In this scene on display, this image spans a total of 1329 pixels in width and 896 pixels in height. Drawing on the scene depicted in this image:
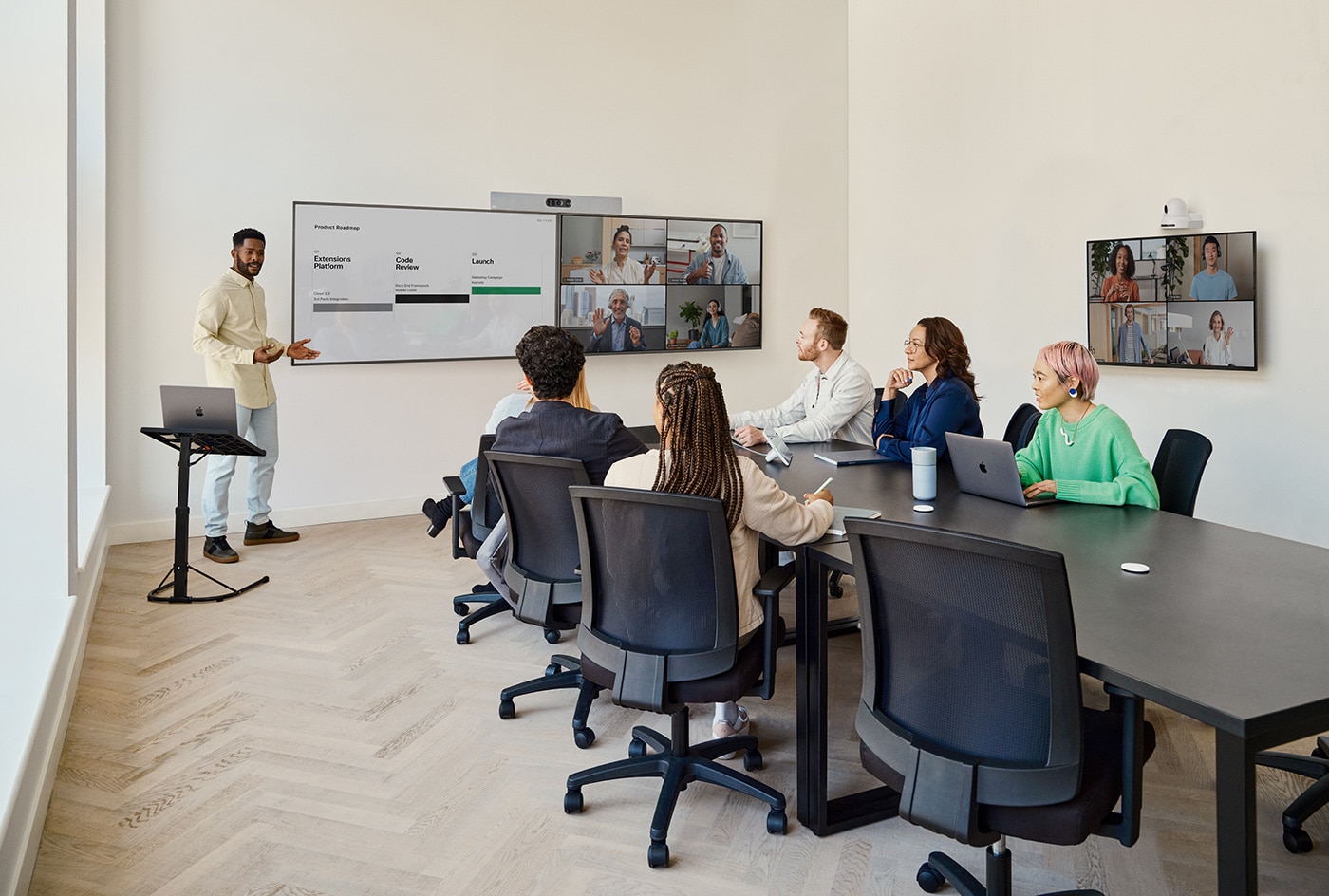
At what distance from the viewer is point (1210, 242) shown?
16.3ft

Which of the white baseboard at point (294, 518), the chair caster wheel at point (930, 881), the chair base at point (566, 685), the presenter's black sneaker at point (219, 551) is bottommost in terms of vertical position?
the chair caster wheel at point (930, 881)

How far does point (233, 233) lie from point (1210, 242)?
225 inches

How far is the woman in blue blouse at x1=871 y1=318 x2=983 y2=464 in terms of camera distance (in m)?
3.85

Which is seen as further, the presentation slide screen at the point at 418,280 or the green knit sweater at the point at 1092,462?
the presentation slide screen at the point at 418,280

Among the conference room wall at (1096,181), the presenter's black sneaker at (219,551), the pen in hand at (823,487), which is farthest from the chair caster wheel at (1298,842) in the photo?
the presenter's black sneaker at (219,551)

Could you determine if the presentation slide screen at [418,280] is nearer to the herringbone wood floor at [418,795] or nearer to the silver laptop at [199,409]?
the silver laptop at [199,409]

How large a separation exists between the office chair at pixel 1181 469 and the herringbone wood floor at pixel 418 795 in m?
0.77

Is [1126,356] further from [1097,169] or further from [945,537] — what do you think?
[945,537]

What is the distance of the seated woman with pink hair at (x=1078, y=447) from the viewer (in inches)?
118

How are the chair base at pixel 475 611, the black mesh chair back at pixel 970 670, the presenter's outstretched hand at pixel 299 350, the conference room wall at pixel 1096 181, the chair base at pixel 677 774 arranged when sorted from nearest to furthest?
the black mesh chair back at pixel 970 670
the chair base at pixel 677 774
the chair base at pixel 475 611
the conference room wall at pixel 1096 181
the presenter's outstretched hand at pixel 299 350

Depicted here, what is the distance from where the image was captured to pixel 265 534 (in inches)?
237

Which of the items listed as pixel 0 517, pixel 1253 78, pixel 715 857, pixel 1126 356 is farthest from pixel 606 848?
pixel 1253 78

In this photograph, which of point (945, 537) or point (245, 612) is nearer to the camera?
point (945, 537)

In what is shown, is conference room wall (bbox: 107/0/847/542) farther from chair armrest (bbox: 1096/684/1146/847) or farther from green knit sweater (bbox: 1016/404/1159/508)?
chair armrest (bbox: 1096/684/1146/847)
